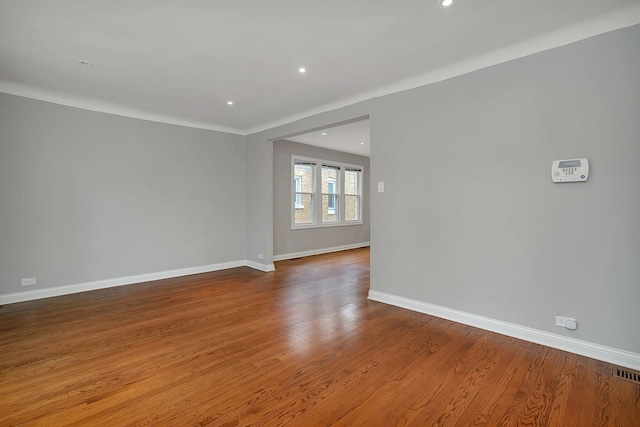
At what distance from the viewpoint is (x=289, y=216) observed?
6766 mm

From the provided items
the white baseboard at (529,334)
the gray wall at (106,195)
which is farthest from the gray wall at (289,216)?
the white baseboard at (529,334)

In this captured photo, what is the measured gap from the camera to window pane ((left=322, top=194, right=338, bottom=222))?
7.60 meters

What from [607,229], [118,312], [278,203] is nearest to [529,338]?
[607,229]

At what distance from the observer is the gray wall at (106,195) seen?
381cm

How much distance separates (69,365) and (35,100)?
11.5ft

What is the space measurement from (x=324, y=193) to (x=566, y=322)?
554 cm

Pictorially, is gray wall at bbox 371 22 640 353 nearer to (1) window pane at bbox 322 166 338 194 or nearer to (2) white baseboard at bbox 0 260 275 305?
(2) white baseboard at bbox 0 260 275 305

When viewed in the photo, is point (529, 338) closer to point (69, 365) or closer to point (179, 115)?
point (69, 365)

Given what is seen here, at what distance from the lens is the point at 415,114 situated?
3475 mm

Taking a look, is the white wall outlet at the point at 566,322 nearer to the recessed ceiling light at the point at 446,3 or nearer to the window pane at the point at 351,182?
the recessed ceiling light at the point at 446,3

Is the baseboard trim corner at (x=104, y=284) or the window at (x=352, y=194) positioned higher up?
the window at (x=352, y=194)

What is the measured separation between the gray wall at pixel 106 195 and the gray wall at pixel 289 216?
0.92 m

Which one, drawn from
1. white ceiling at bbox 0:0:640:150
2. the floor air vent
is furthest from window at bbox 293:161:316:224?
the floor air vent

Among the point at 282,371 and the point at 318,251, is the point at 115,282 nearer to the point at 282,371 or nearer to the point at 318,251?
the point at 282,371
